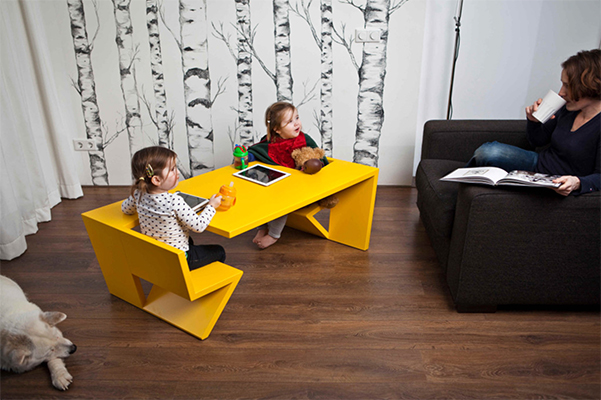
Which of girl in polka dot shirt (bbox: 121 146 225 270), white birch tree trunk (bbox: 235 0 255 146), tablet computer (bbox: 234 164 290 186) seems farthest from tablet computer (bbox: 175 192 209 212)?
white birch tree trunk (bbox: 235 0 255 146)

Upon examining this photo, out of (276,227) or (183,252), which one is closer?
(183,252)

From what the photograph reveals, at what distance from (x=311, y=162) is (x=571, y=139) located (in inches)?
45.6

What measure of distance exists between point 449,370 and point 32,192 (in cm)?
248

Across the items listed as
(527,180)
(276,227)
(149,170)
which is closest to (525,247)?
(527,180)

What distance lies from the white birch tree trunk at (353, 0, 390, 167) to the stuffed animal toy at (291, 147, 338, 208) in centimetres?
90

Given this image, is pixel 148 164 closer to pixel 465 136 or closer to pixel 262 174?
pixel 262 174

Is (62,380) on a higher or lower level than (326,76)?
lower

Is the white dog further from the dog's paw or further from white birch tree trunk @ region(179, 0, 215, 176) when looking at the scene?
white birch tree trunk @ region(179, 0, 215, 176)

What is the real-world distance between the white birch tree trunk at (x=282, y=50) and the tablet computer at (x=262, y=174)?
955 millimetres

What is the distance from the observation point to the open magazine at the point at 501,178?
5.11 ft

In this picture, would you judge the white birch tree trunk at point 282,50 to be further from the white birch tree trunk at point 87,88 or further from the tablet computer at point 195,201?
the tablet computer at point 195,201

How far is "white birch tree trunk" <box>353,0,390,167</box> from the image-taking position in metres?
2.87

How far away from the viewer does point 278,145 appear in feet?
7.92

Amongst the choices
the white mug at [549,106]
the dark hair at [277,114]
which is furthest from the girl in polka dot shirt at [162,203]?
the white mug at [549,106]
